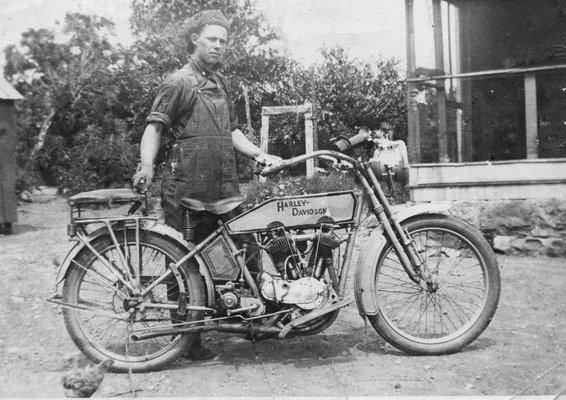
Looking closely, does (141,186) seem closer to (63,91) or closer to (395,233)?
(395,233)

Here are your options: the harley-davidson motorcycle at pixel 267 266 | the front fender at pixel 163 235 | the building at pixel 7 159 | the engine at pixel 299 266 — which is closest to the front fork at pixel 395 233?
the harley-davidson motorcycle at pixel 267 266

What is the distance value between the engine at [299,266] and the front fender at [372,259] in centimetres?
18

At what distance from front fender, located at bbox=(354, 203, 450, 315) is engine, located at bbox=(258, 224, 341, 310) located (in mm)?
176

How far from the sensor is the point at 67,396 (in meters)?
2.95

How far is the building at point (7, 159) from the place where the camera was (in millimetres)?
9625

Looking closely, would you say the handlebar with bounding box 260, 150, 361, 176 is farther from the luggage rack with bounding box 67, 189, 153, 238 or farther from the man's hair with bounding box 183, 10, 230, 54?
the man's hair with bounding box 183, 10, 230, 54

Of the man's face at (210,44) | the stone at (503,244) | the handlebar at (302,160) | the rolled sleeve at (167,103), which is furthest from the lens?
the stone at (503,244)

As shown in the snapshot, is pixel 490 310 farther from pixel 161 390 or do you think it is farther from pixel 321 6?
pixel 321 6

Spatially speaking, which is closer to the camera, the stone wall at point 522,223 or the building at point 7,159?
the stone wall at point 522,223

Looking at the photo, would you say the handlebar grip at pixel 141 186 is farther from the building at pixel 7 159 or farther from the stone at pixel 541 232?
the building at pixel 7 159

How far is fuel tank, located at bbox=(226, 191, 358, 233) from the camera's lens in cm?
324

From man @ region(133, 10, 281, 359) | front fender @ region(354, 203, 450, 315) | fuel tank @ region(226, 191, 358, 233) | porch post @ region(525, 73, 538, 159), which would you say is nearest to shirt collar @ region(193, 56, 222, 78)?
man @ region(133, 10, 281, 359)

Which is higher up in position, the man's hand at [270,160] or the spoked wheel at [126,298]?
the man's hand at [270,160]

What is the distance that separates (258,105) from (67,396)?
12.3m
